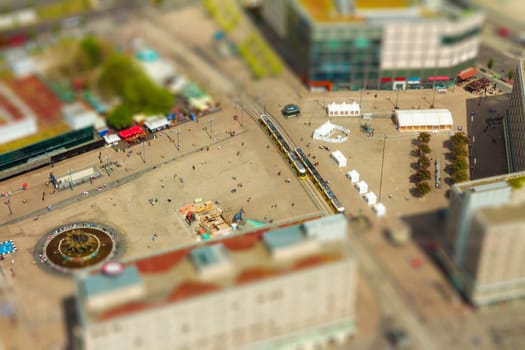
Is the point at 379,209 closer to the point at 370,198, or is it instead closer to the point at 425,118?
the point at 370,198

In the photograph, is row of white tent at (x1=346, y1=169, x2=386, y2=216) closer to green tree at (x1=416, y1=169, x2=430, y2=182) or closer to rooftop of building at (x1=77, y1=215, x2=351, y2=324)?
green tree at (x1=416, y1=169, x2=430, y2=182)

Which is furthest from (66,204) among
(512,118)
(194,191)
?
(512,118)

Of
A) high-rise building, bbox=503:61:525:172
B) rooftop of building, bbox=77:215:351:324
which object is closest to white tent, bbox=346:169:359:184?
rooftop of building, bbox=77:215:351:324

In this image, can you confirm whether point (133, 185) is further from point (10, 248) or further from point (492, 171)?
point (492, 171)

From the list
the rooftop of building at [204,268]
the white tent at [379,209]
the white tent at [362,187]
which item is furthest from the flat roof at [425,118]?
the rooftop of building at [204,268]

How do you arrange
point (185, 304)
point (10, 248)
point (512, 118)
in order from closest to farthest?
point (185, 304), point (10, 248), point (512, 118)

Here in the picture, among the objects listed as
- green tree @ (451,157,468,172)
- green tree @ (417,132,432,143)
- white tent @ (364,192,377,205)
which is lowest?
white tent @ (364,192,377,205)

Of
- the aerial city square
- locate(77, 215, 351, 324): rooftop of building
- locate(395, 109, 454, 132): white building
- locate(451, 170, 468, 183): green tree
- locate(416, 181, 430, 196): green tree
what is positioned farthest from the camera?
locate(395, 109, 454, 132): white building

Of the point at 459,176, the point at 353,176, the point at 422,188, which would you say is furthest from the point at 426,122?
the point at 353,176
